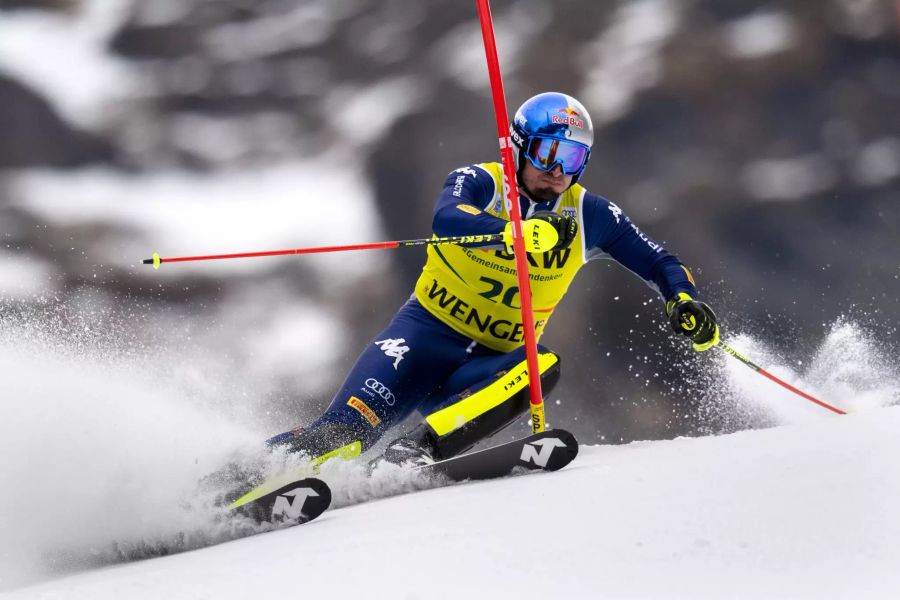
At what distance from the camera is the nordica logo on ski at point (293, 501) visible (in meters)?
1.86

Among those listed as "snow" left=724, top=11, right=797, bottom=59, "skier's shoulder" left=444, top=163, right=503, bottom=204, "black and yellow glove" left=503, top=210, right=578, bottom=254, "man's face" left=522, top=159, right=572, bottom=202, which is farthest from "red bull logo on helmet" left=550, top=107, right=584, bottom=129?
"snow" left=724, top=11, right=797, bottom=59

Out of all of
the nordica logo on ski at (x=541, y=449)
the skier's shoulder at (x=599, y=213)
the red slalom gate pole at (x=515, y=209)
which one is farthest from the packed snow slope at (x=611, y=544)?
the skier's shoulder at (x=599, y=213)

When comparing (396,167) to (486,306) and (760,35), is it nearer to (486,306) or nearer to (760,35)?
(760,35)

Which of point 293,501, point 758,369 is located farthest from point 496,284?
point 293,501

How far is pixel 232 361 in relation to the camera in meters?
4.36

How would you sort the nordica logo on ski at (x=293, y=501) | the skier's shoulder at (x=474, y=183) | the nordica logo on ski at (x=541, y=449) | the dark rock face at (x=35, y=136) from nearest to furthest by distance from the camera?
the nordica logo on ski at (x=293, y=501) → the nordica logo on ski at (x=541, y=449) → the skier's shoulder at (x=474, y=183) → the dark rock face at (x=35, y=136)

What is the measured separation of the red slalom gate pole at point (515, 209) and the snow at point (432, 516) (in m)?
0.25

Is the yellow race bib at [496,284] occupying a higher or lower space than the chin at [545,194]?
lower

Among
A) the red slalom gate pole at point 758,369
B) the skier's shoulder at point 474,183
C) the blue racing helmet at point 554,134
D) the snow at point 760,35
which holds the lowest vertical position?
the red slalom gate pole at point 758,369

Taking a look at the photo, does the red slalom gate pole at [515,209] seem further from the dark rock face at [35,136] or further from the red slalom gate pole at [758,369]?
the dark rock face at [35,136]

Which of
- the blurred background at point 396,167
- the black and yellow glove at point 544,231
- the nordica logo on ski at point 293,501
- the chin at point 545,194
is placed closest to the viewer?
the nordica logo on ski at point 293,501

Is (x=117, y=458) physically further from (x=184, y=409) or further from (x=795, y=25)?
(x=795, y=25)

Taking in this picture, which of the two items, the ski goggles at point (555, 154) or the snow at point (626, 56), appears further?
the snow at point (626, 56)

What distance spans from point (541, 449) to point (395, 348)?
2.23 ft
